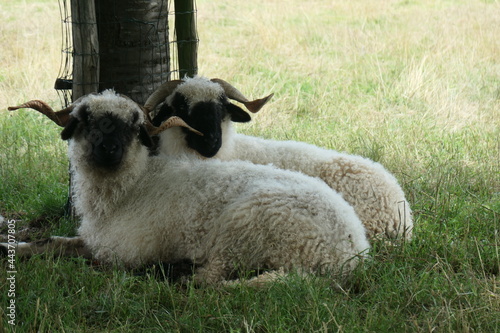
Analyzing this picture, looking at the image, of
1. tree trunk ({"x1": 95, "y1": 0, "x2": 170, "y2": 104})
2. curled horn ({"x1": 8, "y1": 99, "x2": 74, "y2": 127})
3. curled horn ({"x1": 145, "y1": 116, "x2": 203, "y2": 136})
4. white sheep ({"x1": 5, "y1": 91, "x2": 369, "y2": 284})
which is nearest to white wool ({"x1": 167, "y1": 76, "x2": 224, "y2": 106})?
tree trunk ({"x1": 95, "y1": 0, "x2": 170, "y2": 104})

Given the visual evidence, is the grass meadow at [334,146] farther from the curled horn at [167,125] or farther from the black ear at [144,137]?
the curled horn at [167,125]

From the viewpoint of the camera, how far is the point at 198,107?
5.02 metres

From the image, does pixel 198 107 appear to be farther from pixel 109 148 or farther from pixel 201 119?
pixel 109 148

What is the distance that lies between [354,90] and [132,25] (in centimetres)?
487

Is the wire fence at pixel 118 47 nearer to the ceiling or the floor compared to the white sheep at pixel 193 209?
nearer to the ceiling

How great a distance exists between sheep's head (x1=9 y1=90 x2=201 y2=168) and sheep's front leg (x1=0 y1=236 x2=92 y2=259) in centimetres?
60

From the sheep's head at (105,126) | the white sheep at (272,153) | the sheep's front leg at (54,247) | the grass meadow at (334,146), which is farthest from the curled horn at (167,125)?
the grass meadow at (334,146)

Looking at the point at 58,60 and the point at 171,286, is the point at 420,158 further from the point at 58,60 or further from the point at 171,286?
the point at 58,60

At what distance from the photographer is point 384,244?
4262 millimetres

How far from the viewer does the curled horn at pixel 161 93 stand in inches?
202

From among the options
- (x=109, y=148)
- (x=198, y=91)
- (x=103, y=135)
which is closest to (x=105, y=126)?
(x=103, y=135)

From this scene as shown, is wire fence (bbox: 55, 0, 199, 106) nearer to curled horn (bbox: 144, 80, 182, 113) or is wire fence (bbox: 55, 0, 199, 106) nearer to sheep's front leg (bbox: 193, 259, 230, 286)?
curled horn (bbox: 144, 80, 182, 113)

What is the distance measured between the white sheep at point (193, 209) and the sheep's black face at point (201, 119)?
38cm

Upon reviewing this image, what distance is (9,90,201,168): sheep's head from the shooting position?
13.9 feet
